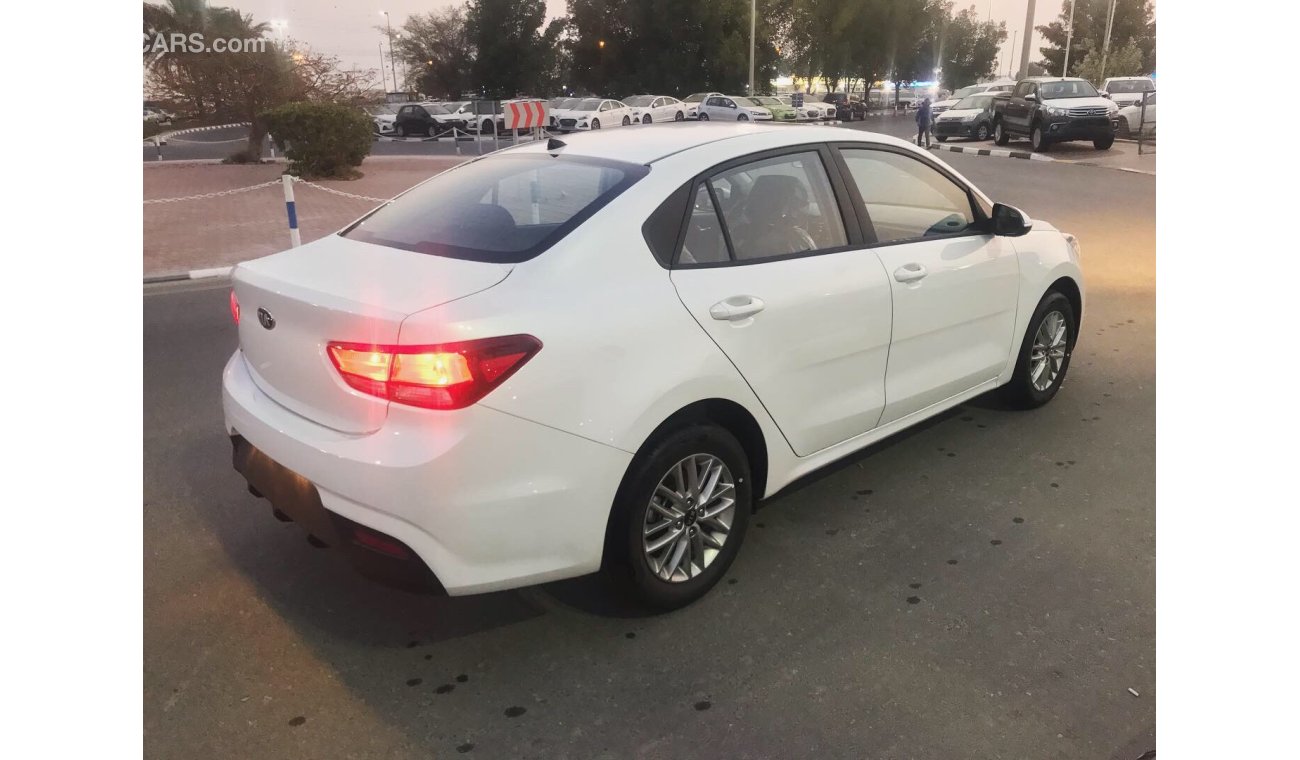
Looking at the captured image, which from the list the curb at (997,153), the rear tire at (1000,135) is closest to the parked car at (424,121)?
the curb at (997,153)

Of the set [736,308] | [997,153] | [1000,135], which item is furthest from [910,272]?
[1000,135]

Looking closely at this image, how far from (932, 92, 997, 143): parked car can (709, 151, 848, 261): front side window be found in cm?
2726

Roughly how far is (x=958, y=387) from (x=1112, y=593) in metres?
1.25

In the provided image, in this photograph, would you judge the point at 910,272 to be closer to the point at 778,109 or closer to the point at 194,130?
the point at 194,130

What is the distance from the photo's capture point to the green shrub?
1803cm

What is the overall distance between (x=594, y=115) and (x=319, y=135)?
57.5 feet

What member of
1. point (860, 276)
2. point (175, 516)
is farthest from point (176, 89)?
point (860, 276)

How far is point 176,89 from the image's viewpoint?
856 inches

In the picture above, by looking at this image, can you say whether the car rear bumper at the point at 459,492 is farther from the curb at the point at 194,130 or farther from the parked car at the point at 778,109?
the parked car at the point at 778,109

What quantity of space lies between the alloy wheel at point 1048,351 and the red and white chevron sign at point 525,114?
11.1 meters

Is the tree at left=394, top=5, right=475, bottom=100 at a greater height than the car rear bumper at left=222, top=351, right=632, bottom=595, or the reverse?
the tree at left=394, top=5, right=475, bottom=100

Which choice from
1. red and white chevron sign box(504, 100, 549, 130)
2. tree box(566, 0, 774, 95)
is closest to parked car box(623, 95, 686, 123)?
tree box(566, 0, 774, 95)

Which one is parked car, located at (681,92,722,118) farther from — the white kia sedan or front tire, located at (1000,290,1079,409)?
the white kia sedan

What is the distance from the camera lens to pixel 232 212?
14062 mm
